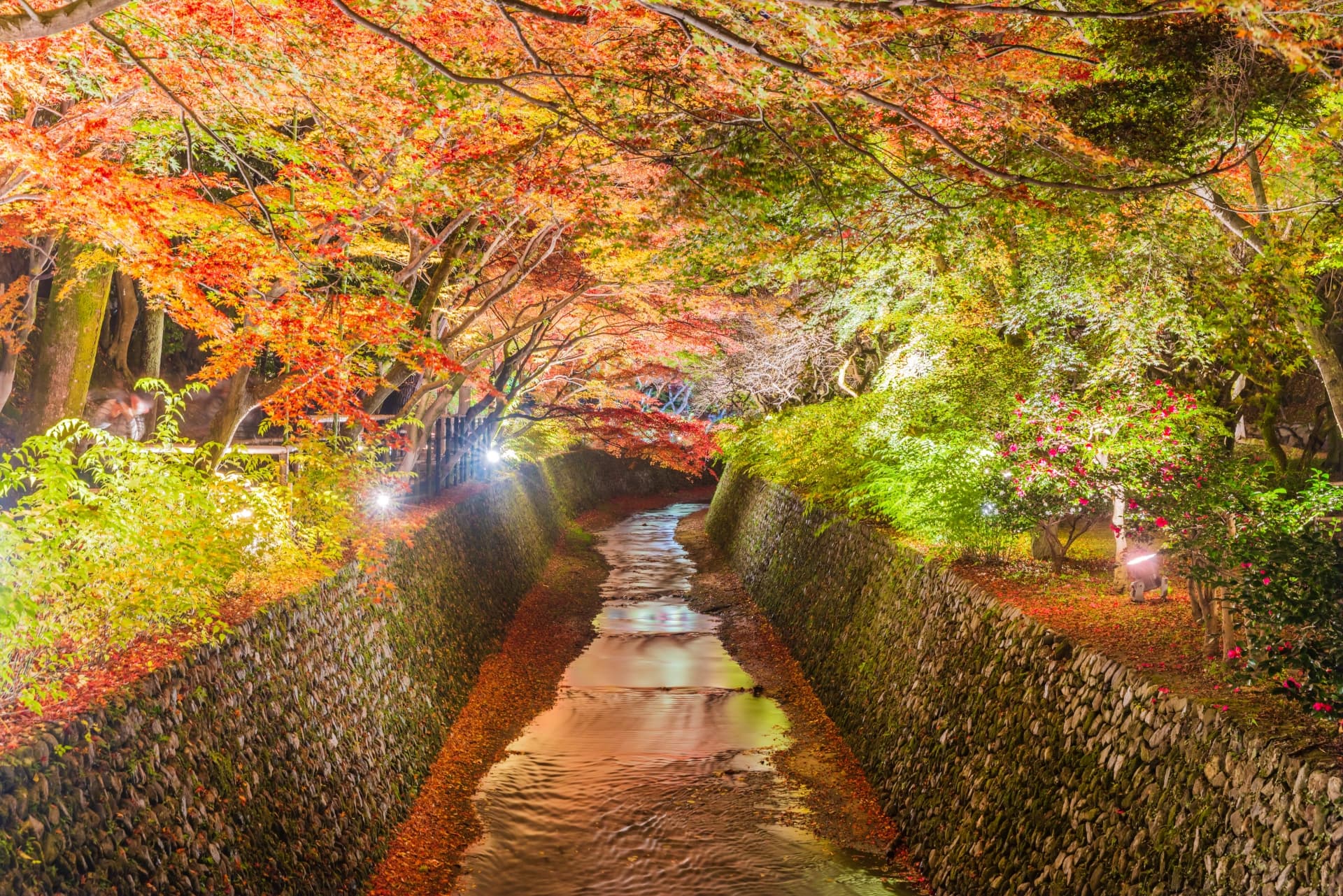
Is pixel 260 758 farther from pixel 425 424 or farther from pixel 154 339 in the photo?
pixel 154 339

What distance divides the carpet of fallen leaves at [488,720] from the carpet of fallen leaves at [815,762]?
3329 mm

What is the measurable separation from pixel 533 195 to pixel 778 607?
942cm

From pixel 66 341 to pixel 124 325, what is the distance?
9.65 m

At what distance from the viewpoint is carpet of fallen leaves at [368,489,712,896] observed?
26.2 feet

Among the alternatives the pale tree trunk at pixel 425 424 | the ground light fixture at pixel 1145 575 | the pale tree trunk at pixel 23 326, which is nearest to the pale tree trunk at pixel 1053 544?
the ground light fixture at pixel 1145 575

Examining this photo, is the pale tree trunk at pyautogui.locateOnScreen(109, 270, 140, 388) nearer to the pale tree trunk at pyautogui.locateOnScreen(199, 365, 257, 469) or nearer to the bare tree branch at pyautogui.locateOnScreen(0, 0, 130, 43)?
the pale tree trunk at pyautogui.locateOnScreen(199, 365, 257, 469)

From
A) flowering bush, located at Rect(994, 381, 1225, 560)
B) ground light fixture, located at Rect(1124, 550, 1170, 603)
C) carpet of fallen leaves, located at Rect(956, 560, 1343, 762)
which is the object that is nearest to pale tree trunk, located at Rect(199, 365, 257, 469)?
carpet of fallen leaves, located at Rect(956, 560, 1343, 762)

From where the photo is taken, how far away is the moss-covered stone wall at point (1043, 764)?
4.20 meters

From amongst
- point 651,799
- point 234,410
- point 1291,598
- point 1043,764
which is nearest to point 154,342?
point 234,410

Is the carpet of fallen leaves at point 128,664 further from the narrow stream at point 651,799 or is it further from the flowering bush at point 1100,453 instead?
the flowering bush at point 1100,453

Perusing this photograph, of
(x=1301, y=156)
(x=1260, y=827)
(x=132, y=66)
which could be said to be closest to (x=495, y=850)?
(x=1260, y=827)

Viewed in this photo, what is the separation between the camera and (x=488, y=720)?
1181 cm

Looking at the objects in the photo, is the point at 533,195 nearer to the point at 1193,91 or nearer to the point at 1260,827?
the point at 1193,91

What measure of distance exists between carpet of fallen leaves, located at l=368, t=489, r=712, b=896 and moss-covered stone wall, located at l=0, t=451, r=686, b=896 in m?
0.24
